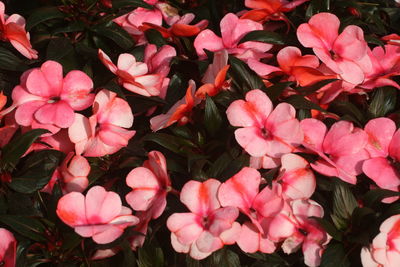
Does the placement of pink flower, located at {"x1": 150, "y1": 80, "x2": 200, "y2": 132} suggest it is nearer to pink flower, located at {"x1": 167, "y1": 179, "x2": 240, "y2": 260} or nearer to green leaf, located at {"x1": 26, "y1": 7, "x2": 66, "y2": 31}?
pink flower, located at {"x1": 167, "y1": 179, "x2": 240, "y2": 260}

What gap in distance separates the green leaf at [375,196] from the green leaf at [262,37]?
489 mm

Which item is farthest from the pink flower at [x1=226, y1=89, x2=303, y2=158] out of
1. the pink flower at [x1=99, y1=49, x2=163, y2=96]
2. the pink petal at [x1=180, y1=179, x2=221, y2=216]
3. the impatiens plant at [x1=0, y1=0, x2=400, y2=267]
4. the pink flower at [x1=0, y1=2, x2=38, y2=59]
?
the pink flower at [x1=0, y1=2, x2=38, y2=59]

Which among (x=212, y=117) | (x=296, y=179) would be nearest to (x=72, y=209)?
(x=212, y=117)

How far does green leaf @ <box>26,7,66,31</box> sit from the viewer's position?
157cm

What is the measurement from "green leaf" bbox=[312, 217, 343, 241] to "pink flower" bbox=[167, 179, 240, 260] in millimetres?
175

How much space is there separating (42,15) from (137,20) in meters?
0.27

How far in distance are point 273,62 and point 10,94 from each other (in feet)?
Answer: 2.28

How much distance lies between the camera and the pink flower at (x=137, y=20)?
1685 mm

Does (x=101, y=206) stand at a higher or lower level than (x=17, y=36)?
lower

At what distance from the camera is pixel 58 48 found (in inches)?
61.6

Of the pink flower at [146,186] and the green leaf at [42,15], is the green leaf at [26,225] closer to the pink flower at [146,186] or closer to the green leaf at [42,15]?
the pink flower at [146,186]

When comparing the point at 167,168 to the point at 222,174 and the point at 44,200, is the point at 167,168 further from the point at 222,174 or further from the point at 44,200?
the point at 44,200

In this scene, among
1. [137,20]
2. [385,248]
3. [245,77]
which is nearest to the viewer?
[385,248]

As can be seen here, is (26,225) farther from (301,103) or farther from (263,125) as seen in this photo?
(301,103)
